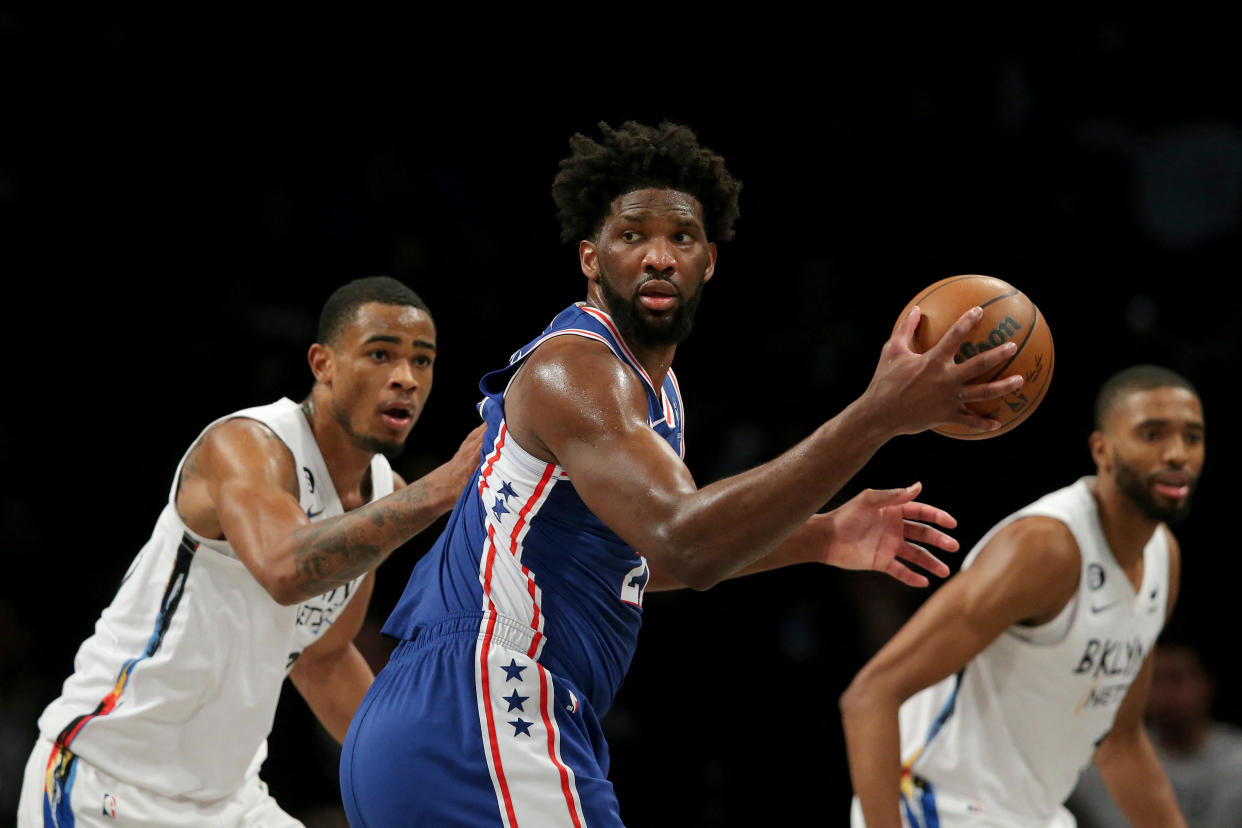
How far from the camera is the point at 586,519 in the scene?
2570mm

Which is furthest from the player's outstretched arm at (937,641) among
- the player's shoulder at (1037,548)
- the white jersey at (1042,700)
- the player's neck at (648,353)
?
the player's neck at (648,353)

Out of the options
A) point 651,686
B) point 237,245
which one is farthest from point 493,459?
point 237,245

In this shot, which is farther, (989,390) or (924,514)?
(924,514)

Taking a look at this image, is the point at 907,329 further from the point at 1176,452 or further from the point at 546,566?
the point at 1176,452

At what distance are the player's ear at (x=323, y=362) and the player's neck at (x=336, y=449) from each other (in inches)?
2.8

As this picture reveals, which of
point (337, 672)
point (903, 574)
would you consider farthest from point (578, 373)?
point (337, 672)

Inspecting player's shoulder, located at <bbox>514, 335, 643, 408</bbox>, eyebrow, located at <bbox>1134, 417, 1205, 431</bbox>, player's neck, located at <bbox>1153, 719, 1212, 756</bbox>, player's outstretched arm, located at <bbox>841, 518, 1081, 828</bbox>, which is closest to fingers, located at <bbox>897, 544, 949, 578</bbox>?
player's shoulder, located at <bbox>514, 335, 643, 408</bbox>

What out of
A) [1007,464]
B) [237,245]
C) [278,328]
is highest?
[237,245]

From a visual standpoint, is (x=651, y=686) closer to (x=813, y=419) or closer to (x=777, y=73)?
(x=813, y=419)

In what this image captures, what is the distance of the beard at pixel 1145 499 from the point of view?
4.53 meters

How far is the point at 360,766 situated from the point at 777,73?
6.73 m

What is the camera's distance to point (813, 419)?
22.2ft

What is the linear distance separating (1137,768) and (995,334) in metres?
2.90

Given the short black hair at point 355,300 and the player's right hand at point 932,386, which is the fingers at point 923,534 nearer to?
the player's right hand at point 932,386
